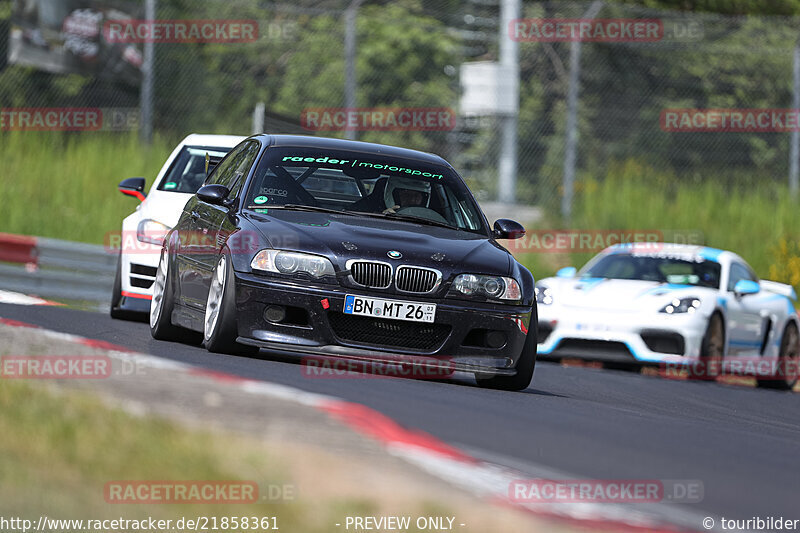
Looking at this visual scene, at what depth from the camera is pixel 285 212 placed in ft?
29.5

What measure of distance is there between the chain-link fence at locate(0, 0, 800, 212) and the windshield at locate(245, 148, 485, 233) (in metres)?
8.70

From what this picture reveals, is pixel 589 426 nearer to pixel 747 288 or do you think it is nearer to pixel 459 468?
pixel 459 468

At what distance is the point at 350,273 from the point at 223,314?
0.79 metres

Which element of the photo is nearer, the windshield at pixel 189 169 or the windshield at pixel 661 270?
the windshield at pixel 189 169

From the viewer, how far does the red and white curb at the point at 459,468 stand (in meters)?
4.33

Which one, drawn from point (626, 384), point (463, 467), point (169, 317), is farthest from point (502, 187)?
point (463, 467)

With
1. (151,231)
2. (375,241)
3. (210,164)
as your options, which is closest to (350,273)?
(375,241)

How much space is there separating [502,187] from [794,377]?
710cm

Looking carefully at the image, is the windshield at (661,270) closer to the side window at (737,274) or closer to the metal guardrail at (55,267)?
the side window at (737,274)

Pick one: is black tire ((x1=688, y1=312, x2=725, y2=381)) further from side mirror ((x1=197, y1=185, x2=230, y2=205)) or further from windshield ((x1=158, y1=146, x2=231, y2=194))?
side mirror ((x1=197, y1=185, x2=230, y2=205))

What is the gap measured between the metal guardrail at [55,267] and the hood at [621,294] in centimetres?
528

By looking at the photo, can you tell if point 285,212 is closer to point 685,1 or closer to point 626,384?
point 626,384

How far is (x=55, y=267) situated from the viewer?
1672cm

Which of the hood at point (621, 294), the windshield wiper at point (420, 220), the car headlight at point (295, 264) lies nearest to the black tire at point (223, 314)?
the car headlight at point (295, 264)
